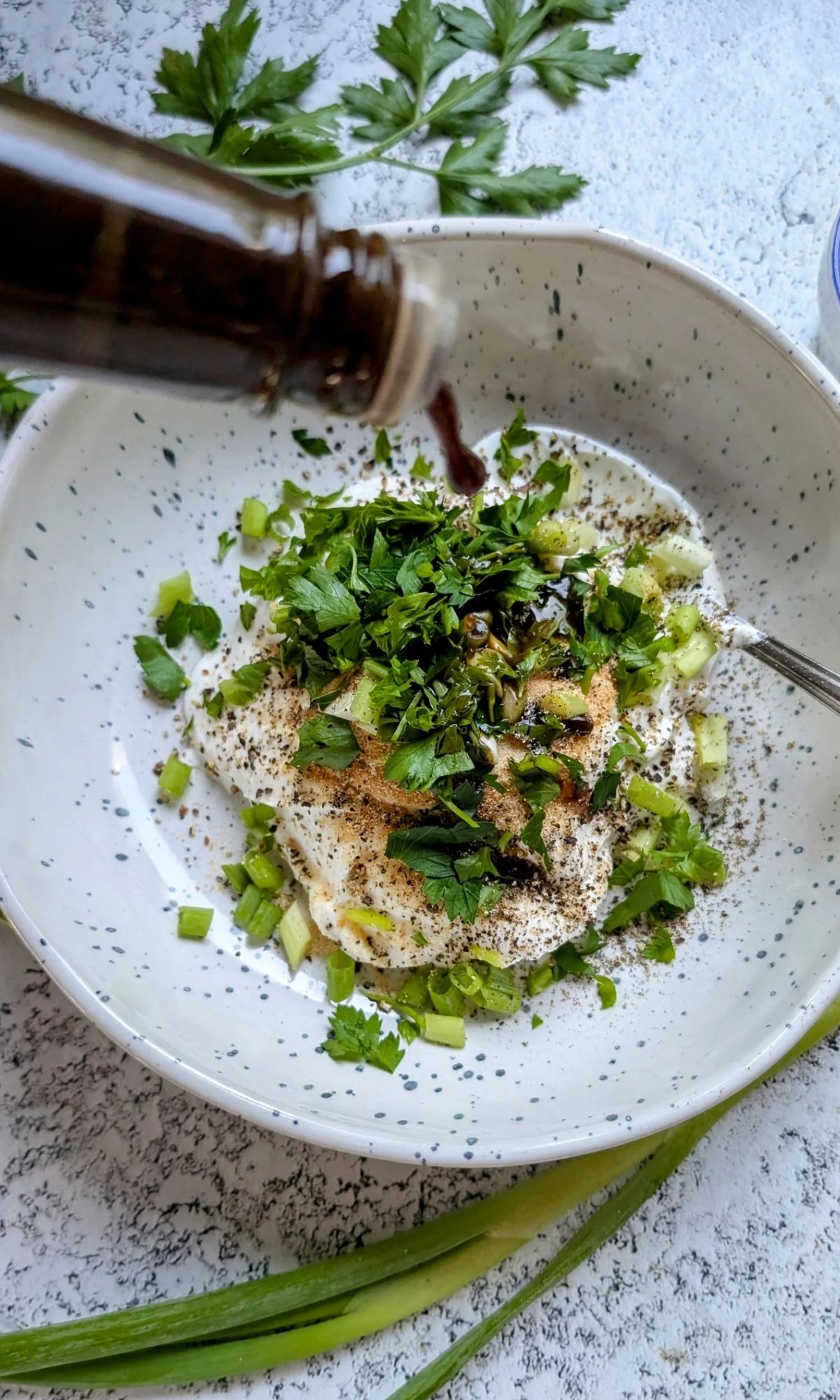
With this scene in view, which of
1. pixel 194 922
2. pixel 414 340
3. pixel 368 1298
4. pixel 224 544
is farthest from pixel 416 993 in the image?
pixel 414 340

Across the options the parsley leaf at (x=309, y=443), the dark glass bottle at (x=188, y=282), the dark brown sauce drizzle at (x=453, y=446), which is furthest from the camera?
the parsley leaf at (x=309, y=443)

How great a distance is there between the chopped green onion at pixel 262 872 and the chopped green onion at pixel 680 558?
3.03ft

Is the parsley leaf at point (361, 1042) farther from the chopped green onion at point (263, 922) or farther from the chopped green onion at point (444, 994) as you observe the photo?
the chopped green onion at point (263, 922)

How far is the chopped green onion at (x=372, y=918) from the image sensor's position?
1906 millimetres

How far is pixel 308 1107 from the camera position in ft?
5.86

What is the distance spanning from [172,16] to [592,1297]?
268cm

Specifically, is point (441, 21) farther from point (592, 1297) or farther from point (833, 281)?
point (592, 1297)

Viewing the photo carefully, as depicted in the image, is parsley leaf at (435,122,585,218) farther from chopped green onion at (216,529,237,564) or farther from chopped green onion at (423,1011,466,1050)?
chopped green onion at (423,1011,466,1050)

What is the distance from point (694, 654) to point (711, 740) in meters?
0.16

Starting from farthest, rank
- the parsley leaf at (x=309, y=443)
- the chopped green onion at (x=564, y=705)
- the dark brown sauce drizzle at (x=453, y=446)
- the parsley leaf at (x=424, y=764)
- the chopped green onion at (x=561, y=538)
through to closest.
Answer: the parsley leaf at (x=309, y=443) < the chopped green onion at (x=561, y=538) < the chopped green onion at (x=564, y=705) < the parsley leaf at (x=424, y=764) < the dark brown sauce drizzle at (x=453, y=446)

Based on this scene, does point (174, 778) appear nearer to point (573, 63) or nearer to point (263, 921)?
point (263, 921)

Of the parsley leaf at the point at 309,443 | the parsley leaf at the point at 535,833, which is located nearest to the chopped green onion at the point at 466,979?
the parsley leaf at the point at 535,833

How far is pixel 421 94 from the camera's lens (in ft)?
7.14

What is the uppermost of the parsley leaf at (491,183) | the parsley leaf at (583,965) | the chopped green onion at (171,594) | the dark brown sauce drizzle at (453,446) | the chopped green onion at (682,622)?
the parsley leaf at (491,183)
